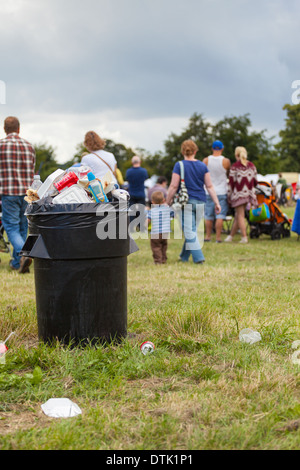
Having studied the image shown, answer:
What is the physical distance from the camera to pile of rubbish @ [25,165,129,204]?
3809 millimetres

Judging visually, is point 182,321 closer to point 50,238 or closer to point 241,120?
point 50,238

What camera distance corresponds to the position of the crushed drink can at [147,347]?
361 cm

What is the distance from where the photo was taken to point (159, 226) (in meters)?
8.84

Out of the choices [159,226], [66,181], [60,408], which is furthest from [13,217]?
[60,408]

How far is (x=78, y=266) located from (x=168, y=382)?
3.28 feet

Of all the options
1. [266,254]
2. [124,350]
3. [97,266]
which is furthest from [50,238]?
[266,254]

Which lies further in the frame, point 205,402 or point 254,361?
point 254,361

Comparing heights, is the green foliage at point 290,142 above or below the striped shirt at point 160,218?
above

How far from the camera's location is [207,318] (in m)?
4.19

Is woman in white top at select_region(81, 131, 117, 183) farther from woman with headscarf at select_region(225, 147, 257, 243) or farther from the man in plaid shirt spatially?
woman with headscarf at select_region(225, 147, 257, 243)

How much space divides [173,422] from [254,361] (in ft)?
3.32

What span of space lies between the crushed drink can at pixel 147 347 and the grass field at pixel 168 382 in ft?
0.14

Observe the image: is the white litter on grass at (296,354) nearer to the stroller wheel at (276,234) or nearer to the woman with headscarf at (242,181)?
the woman with headscarf at (242,181)

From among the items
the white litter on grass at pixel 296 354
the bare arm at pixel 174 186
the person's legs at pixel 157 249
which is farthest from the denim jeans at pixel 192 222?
the white litter on grass at pixel 296 354
